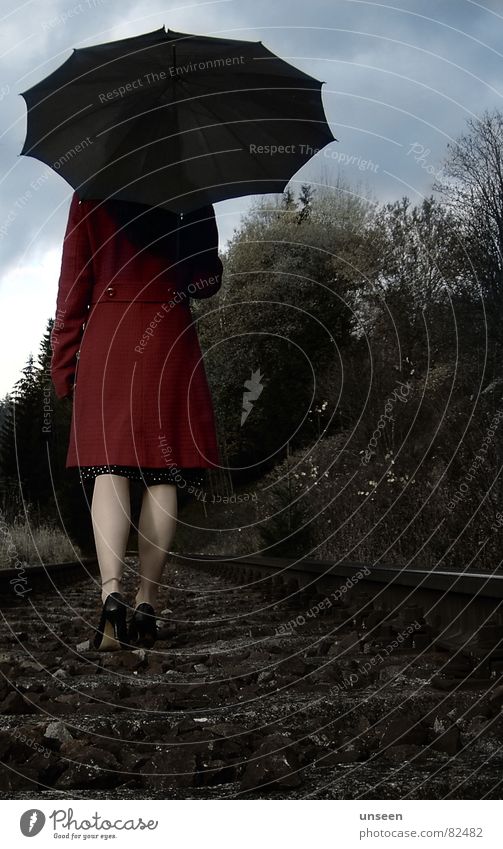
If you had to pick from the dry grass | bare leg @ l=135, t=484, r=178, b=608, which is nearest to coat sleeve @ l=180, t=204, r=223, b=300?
bare leg @ l=135, t=484, r=178, b=608

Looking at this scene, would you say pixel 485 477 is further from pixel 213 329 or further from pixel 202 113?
pixel 213 329

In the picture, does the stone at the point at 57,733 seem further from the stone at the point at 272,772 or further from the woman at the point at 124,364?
the woman at the point at 124,364

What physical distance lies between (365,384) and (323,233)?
7.74 m

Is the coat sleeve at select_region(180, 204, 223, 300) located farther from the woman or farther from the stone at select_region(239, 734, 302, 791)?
the stone at select_region(239, 734, 302, 791)

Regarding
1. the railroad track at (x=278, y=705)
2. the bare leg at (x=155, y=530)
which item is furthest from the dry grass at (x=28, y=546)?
the bare leg at (x=155, y=530)

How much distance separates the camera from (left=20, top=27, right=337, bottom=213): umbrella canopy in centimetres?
306

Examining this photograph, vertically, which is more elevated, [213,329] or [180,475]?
[213,329]

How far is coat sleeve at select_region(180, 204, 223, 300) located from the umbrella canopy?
0.18 m

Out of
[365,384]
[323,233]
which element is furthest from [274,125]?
[323,233]

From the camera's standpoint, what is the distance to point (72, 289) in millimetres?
3199

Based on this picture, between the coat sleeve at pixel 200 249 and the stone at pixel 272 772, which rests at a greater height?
the coat sleeve at pixel 200 249

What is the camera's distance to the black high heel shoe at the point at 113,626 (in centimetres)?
316

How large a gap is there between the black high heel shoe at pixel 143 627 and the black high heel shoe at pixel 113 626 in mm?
152

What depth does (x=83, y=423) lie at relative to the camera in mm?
3188
